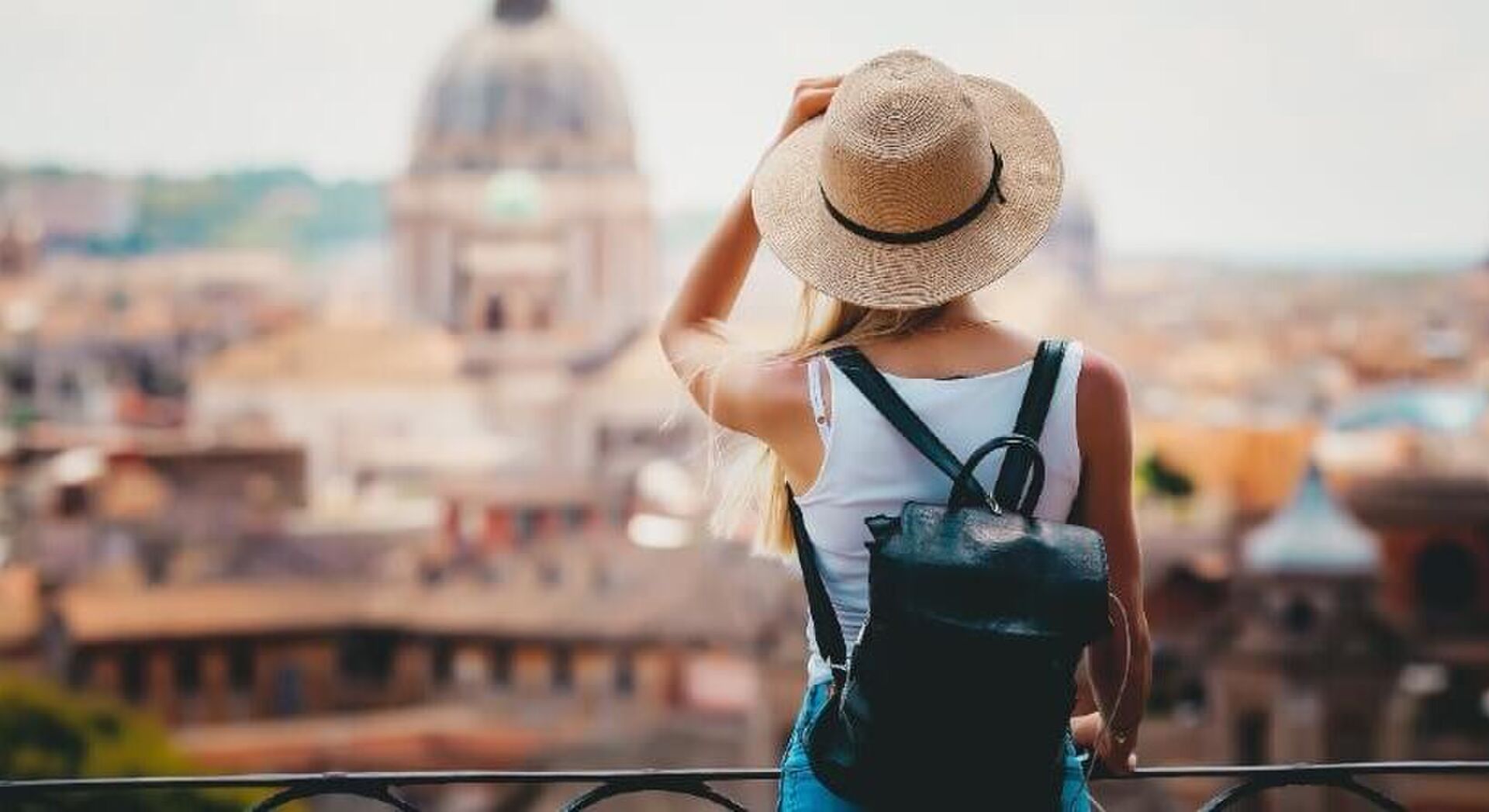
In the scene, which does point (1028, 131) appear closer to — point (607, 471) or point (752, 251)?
point (752, 251)

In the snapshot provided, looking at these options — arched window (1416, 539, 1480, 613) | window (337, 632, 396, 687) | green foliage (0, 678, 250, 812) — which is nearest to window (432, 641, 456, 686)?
window (337, 632, 396, 687)

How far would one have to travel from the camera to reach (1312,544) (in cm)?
1777

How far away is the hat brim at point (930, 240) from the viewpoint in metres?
1.50

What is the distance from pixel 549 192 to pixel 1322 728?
27556 mm

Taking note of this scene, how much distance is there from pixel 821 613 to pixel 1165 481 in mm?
24154

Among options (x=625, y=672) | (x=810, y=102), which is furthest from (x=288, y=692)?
(x=810, y=102)

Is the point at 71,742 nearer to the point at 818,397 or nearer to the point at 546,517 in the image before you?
the point at 546,517

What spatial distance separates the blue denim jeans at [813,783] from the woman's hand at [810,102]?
0.38 m

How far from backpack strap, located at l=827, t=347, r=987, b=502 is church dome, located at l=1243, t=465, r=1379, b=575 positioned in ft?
53.6

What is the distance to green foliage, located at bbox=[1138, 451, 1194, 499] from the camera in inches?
985

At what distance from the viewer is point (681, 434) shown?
32.1 m

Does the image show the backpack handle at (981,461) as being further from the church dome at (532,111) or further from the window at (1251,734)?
the church dome at (532,111)

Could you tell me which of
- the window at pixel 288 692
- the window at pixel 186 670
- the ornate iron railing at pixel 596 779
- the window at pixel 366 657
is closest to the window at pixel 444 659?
the window at pixel 366 657

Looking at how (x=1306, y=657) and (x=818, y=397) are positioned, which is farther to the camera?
(x=1306, y=657)
